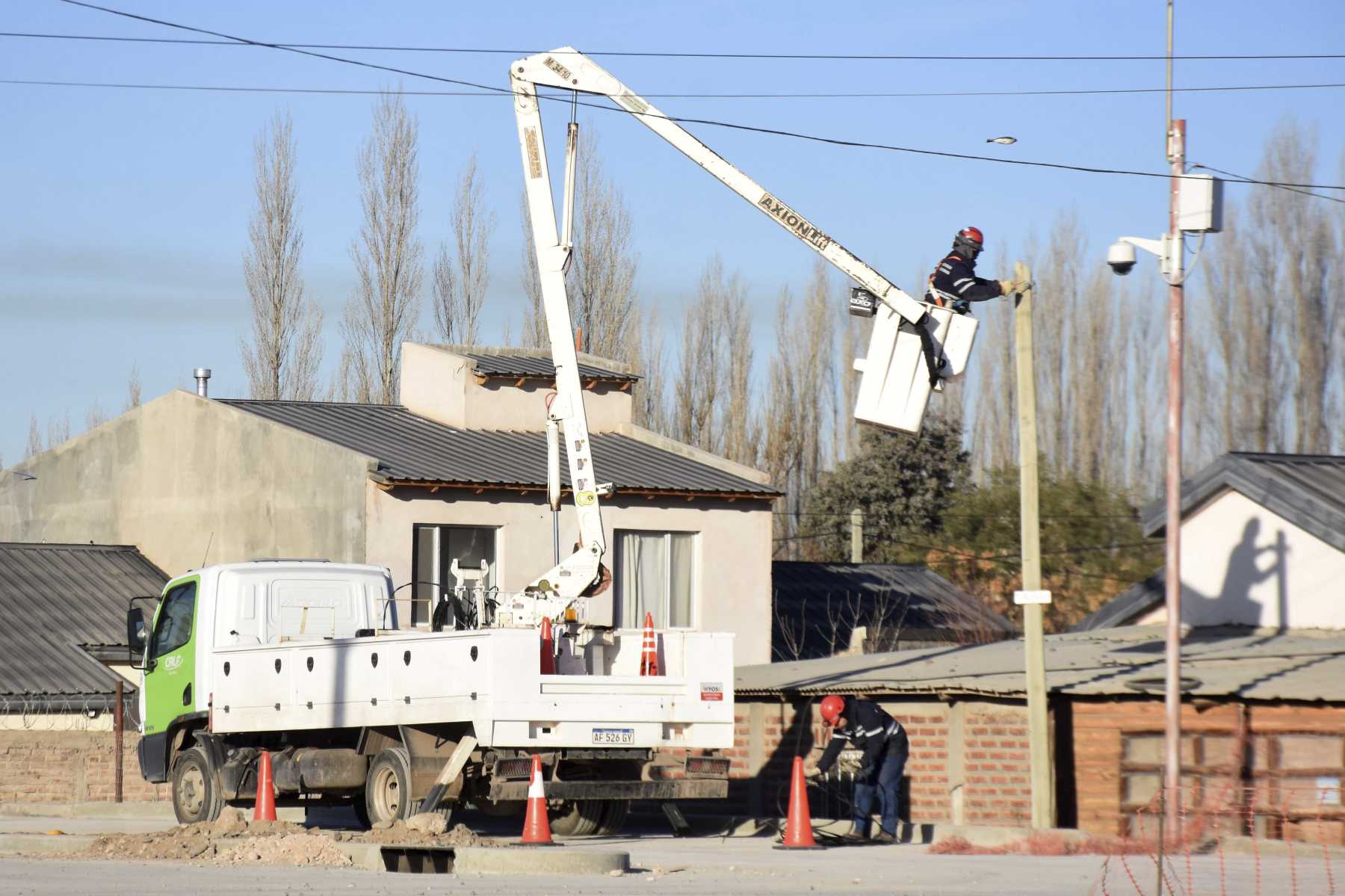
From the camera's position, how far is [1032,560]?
17.5m

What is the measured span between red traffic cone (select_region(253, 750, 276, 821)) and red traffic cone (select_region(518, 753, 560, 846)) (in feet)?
9.92

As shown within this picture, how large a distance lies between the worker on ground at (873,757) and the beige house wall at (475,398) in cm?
1571

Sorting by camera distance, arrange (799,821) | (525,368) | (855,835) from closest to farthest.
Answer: (799,821), (855,835), (525,368)

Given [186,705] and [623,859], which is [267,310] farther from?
[623,859]

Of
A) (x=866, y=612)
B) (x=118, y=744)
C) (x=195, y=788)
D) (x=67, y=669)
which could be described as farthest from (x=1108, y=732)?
(x=866, y=612)

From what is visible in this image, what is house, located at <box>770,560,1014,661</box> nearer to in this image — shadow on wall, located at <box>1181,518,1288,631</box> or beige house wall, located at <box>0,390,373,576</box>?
beige house wall, located at <box>0,390,373,576</box>

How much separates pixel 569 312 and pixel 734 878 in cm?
756

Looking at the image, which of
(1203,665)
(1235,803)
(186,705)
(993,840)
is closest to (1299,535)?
(1203,665)

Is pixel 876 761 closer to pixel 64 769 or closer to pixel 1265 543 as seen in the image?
pixel 1265 543

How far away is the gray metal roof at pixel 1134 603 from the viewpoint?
26453 mm

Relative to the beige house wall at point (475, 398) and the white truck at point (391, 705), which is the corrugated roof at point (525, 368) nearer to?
the beige house wall at point (475, 398)

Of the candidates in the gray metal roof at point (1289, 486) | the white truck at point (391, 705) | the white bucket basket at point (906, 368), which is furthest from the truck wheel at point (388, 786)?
the gray metal roof at point (1289, 486)

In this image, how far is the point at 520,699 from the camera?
54.2 feet

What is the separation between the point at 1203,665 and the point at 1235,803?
71.1 inches
